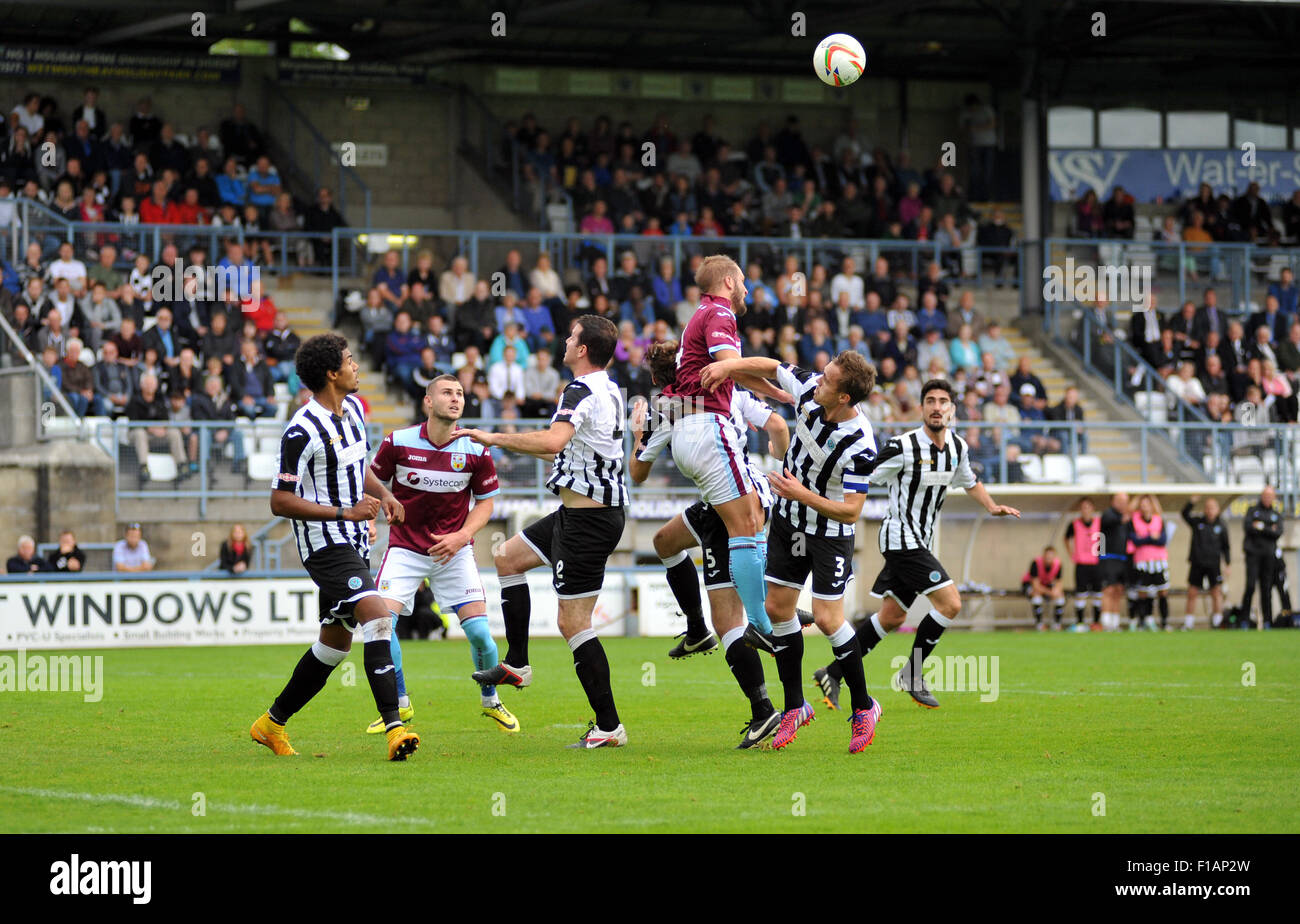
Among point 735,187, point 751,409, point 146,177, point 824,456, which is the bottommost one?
point 824,456

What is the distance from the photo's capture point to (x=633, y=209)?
3088 centimetres

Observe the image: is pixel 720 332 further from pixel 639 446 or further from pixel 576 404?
pixel 639 446

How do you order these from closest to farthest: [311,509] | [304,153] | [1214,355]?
[311,509] → [1214,355] → [304,153]

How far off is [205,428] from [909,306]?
12.3 m

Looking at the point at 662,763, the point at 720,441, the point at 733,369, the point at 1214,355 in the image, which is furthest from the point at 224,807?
the point at 1214,355

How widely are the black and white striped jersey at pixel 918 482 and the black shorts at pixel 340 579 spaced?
4.68 m

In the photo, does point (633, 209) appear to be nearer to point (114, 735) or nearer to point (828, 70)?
point (828, 70)

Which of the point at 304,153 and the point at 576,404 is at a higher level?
the point at 304,153

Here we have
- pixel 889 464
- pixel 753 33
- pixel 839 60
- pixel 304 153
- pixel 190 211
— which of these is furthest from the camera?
pixel 304 153

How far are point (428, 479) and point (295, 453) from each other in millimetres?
1575

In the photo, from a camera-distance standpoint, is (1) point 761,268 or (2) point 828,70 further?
(1) point 761,268

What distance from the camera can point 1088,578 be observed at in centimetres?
2497

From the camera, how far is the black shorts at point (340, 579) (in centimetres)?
919

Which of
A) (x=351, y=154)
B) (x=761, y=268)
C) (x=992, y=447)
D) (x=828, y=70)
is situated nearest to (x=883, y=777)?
(x=828, y=70)
